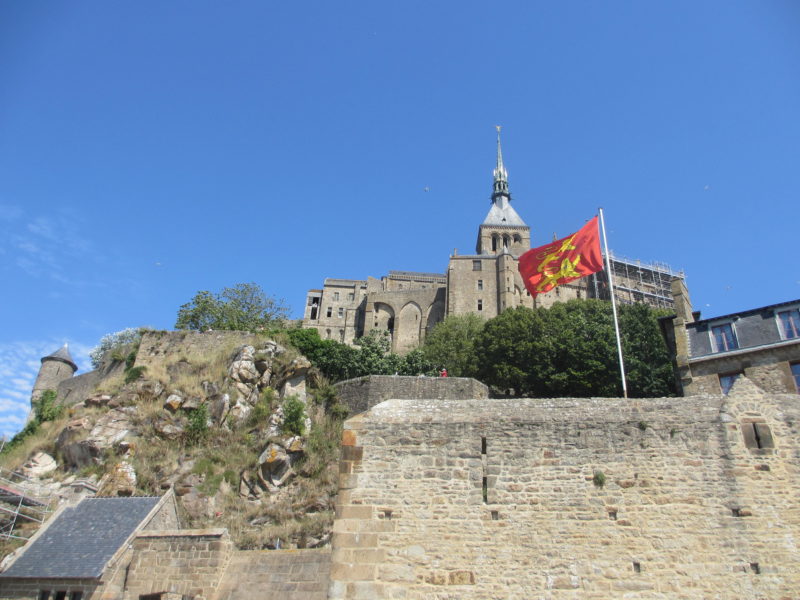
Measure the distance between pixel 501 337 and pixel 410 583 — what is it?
30.6 meters

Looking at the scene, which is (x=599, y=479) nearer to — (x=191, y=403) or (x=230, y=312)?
(x=191, y=403)

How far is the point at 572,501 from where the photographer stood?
30.7ft

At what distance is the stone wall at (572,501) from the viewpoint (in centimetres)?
882

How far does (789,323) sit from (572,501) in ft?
43.4

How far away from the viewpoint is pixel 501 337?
3881 centimetres

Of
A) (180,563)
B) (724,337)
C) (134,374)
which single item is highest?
(134,374)

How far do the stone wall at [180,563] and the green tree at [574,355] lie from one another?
22154 millimetres

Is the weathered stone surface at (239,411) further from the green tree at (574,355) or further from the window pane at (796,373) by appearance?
the window pane at (796,373)

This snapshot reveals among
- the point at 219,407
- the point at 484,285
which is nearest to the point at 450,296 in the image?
the point at 484,285

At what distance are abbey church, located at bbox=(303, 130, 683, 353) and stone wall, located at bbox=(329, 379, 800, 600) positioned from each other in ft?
187

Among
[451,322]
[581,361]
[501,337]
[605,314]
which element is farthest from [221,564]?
[451,322]

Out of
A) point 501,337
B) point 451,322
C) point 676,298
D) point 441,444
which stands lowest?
point 441,444

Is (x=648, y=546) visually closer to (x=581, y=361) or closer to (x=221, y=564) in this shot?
(x=221, y=564)

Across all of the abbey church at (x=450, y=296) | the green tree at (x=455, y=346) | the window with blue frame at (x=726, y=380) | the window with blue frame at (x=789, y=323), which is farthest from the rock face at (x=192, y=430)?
the abbey church at (x=450, y=296)
